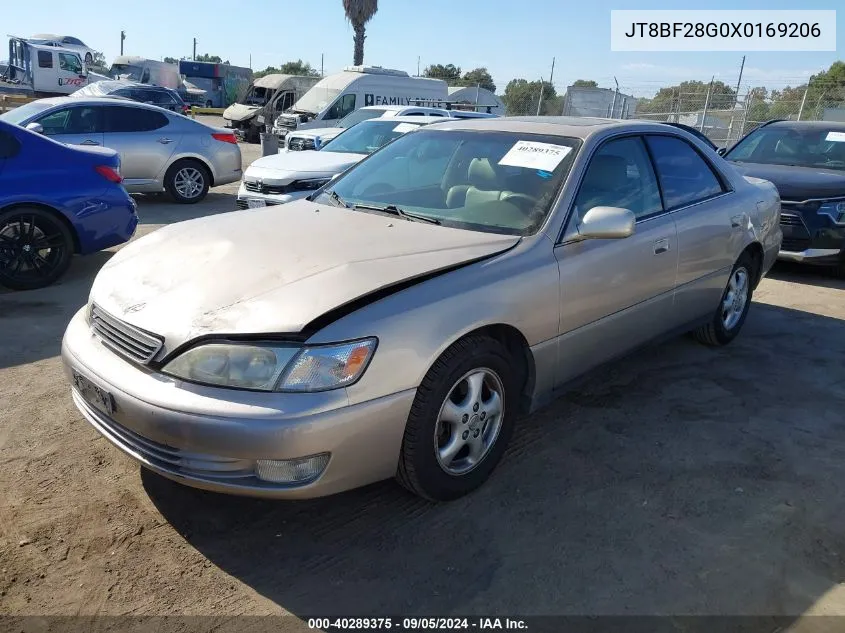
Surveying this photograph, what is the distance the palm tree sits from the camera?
108 feet

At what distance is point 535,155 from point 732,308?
2.36m

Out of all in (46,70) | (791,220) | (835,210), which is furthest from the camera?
(46,70)

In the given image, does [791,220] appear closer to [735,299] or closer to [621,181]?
[735,299]

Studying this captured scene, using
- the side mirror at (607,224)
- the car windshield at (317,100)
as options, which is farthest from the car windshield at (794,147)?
the car windshield at (317,100)

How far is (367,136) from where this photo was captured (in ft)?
32.2

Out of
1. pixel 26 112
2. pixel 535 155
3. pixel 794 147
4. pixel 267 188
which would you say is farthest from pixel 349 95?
pixel 535 155

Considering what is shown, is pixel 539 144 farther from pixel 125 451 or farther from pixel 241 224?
pixel 125 451

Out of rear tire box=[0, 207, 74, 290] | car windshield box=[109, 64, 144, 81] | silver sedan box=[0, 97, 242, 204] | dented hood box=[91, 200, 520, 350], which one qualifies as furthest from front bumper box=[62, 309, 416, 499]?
car windshield box=[109, 64, 144, 81]

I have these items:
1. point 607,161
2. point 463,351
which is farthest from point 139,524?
point 607,161

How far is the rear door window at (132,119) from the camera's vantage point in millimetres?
9883

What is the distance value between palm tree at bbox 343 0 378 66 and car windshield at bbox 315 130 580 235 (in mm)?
31156

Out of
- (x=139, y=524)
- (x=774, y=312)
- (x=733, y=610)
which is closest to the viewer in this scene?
(x=733, y=610)

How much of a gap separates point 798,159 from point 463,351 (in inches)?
287

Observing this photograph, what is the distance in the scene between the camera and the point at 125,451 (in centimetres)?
262
